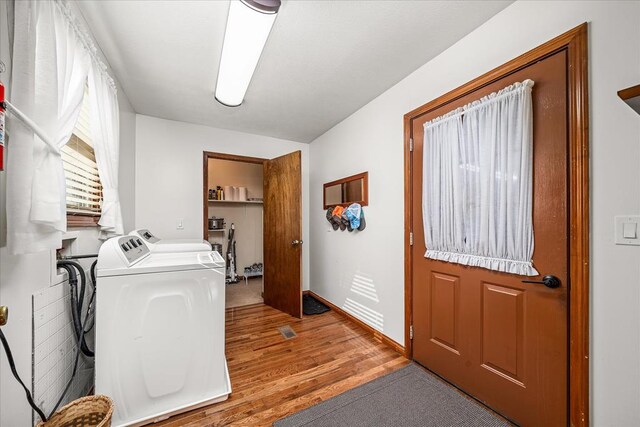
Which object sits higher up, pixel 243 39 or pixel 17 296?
pixel 243 39

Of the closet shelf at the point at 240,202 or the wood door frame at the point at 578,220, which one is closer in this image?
the wood door frame at the point at 578,220

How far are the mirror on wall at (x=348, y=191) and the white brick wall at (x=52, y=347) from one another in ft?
8.01

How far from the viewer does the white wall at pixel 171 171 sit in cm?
293

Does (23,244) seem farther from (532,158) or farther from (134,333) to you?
(532,158)

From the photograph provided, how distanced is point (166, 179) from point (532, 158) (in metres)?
3.61

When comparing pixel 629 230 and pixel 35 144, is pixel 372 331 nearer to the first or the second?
pixel 629 230

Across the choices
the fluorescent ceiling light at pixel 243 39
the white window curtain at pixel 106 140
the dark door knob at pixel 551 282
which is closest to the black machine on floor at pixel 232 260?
the white window curtain at pixel 106 140

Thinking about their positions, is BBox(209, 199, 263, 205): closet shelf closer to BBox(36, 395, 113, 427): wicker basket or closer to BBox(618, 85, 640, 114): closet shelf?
BBox(36, 395, 113, 427): wicker basket

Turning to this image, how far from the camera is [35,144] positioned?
946 mm

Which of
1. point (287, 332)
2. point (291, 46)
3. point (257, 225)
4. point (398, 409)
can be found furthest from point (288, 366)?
point (257, 225)

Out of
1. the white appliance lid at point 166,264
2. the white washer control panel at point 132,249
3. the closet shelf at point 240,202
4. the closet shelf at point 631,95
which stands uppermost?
the closet shelf at point 631,95

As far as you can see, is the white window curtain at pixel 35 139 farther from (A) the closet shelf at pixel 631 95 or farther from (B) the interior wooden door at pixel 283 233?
(B) the interior wooden door at pixel 283 233

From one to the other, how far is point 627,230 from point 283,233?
290 centimetres

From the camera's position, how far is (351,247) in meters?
2.92
